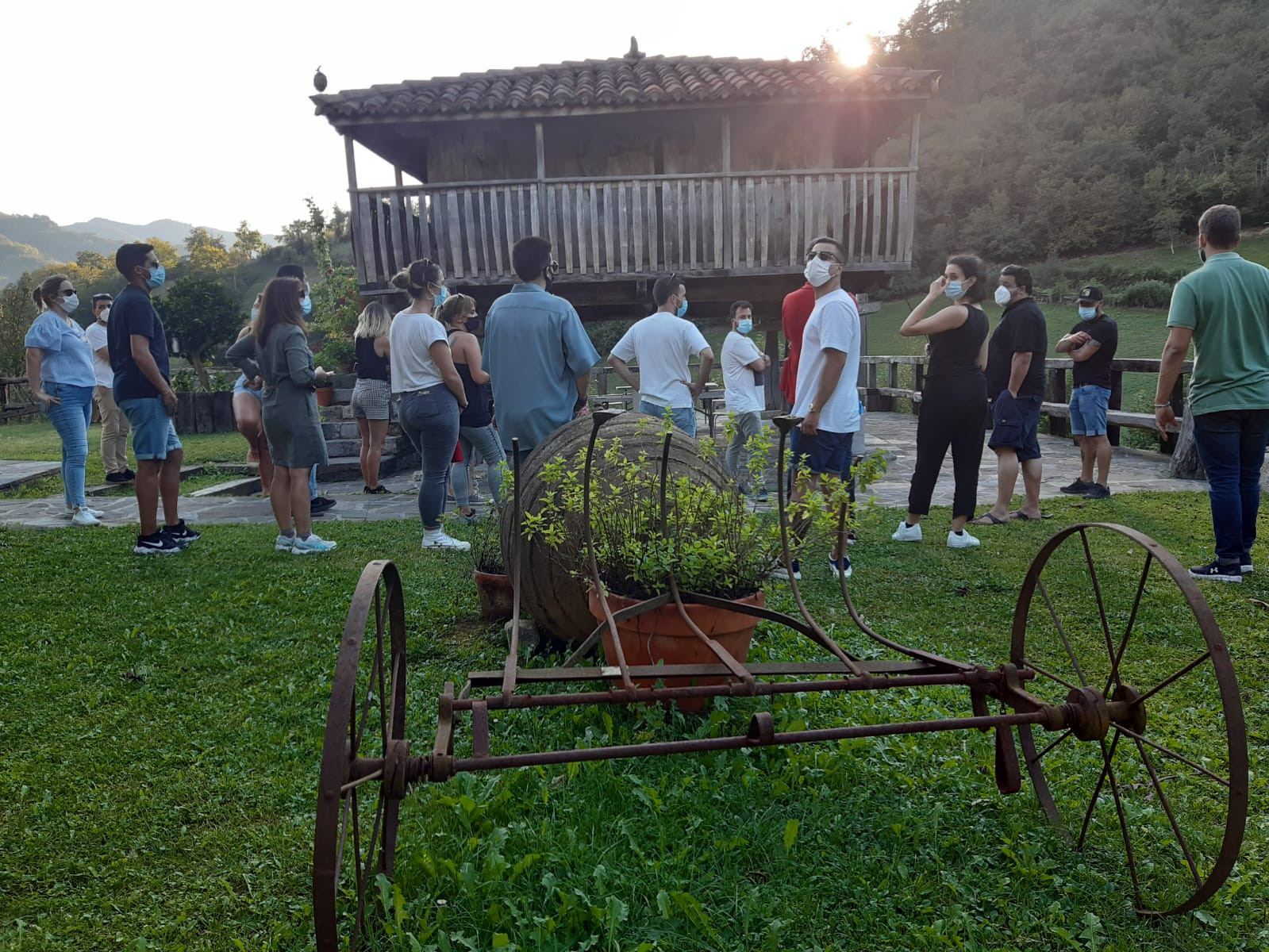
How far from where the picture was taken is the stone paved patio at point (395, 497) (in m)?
7.59

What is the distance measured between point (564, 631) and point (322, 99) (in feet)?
34.2

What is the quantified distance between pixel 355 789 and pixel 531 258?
10.9 ft

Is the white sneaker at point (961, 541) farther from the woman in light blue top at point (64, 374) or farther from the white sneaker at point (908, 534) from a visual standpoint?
the woman in light blue top at point (64, 374)

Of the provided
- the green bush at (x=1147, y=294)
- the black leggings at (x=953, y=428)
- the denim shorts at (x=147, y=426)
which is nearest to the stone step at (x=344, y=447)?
the denim shorts at (x=147, y=426)

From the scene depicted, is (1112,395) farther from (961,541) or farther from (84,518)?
(84,518)

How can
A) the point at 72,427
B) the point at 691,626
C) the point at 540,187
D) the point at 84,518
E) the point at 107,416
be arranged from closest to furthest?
the point at 691,626 → the point at 72,427 → the point at 84,518 → the point at 107,416 → the point at 540,187

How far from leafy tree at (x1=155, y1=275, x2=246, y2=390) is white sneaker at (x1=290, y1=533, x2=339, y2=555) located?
27006mm

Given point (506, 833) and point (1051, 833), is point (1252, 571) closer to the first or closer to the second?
point (1051, 833)

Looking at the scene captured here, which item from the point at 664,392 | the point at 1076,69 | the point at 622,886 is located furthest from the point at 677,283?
the point at 1076,69

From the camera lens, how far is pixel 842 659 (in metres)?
2.34

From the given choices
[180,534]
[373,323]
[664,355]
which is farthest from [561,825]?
[373,323]

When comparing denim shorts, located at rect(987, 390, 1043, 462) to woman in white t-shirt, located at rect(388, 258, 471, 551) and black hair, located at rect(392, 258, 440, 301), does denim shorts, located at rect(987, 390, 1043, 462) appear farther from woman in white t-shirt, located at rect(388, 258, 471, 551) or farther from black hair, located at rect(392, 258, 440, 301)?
black hair, located at rect(392, 258, 440, 301)

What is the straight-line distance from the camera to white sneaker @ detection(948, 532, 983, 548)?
5.95 metres

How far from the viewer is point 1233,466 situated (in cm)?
474
